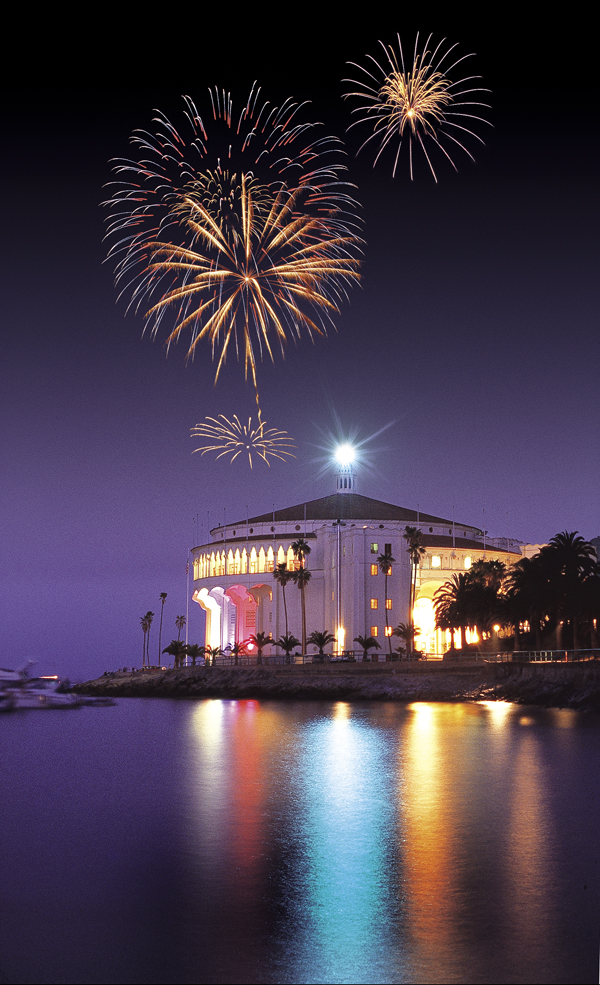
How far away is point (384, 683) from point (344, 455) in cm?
4985

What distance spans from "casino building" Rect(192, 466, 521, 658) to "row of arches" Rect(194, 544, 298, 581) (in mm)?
128

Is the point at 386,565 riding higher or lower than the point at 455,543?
lower

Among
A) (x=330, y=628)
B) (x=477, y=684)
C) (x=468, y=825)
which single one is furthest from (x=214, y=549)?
(x=468, y=825)

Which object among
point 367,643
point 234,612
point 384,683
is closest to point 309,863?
point 384,683

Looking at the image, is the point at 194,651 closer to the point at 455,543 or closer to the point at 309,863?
the point at 455,543

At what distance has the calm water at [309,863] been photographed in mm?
13609

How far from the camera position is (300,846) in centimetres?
2239

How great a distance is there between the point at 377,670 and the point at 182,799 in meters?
55.2

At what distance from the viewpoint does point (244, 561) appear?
11544 centimetres

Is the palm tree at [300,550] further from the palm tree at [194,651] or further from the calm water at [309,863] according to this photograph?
the calm water at [309,863]

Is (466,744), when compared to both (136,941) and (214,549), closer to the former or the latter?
(136,941)

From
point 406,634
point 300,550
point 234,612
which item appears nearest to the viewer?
point 406,634

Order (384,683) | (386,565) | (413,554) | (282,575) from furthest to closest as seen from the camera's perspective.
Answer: (282,575) < (386,565) < (413,554) < (384,683)

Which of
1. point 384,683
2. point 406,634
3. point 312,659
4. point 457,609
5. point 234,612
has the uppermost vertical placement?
point 234,612
